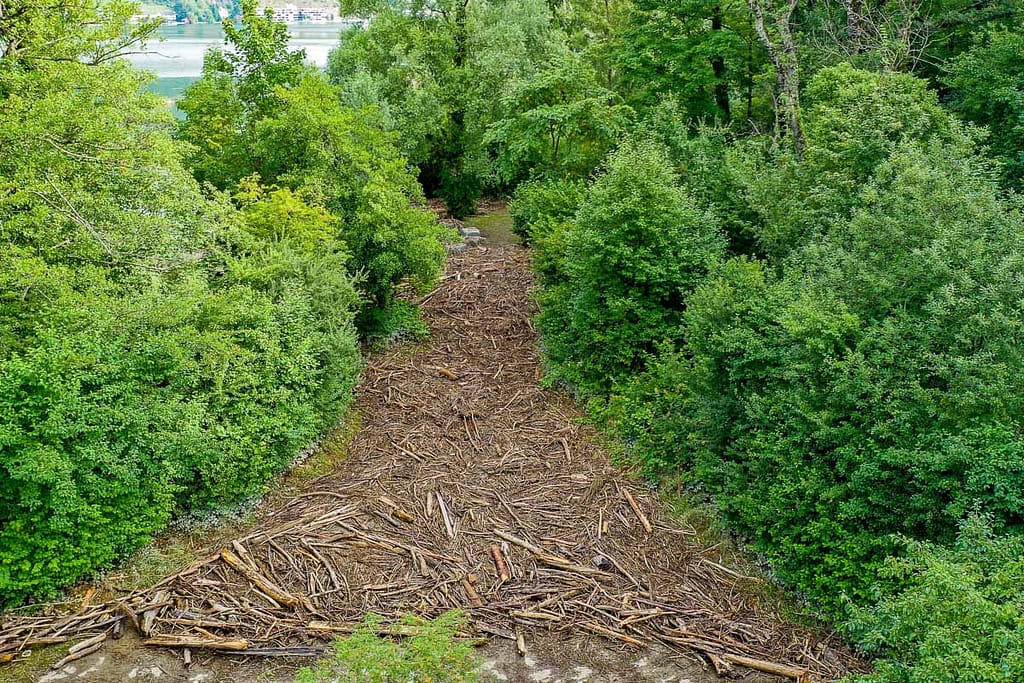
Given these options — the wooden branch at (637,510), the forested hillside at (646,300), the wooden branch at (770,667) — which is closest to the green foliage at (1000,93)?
the forested hillside at (646,300)

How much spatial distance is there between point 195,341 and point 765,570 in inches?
310

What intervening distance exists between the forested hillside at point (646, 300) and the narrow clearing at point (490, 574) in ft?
2.47

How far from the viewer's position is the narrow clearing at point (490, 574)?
25.0ft

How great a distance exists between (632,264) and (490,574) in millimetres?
5769

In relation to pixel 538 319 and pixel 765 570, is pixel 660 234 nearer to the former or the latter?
pixel 538 319

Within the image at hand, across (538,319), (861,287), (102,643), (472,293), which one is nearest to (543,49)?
(472,293)

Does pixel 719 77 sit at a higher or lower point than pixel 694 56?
lower

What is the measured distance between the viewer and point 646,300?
12594 mm

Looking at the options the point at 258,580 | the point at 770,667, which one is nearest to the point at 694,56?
the point at 770,667

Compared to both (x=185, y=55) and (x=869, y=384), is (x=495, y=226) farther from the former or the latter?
(x=185, y=55)

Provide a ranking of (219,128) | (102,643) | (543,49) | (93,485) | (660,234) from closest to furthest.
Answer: (102,643)
(93,485)
(660,234)
(219,128)
(543,49)

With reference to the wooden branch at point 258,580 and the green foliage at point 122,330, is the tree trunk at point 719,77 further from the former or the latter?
the wooden branch at point 258,580

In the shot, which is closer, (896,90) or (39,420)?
(39,420)

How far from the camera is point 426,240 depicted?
1551 cm
